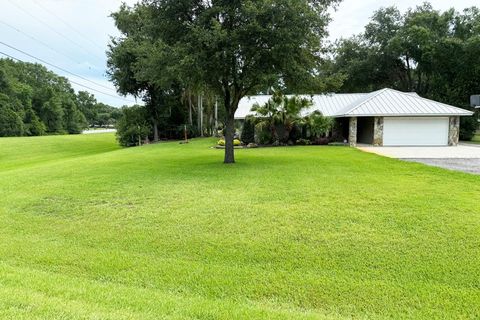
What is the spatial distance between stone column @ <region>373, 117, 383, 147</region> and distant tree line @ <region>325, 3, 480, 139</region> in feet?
25.2

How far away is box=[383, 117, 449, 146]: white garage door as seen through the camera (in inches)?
866

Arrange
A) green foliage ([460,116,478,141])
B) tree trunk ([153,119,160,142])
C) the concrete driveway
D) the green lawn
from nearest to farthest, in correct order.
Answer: the green lawn, the concrete driveway, green foliage ([460,116,478,141]), tree trunk ([153,119,160,142])

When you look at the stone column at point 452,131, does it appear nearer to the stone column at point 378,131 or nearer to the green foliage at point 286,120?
the stone column at point 378,131

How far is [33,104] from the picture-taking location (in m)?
61.4

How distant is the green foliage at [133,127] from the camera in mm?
29781

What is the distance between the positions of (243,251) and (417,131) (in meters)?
21.2

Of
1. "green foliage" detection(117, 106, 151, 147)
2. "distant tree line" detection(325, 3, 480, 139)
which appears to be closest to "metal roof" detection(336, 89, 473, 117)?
"distant tree line" detection(325, 3, 480, 139)

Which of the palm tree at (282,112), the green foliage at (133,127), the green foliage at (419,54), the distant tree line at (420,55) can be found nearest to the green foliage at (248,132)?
the palm tree at (282,112)

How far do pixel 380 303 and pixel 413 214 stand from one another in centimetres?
302

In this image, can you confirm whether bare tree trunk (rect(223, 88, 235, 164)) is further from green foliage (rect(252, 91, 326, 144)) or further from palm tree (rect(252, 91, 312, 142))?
palm tree (rect(252, 91, 312, 142))

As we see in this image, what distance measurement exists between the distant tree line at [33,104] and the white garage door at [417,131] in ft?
112

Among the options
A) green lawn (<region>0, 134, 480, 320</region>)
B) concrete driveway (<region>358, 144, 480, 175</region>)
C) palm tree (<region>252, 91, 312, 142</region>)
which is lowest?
A: green lawn (<region>0, 134, 480, 320</region>)

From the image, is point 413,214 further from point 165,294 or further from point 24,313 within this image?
point 24,313

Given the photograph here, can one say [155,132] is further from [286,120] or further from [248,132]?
[286,120]
